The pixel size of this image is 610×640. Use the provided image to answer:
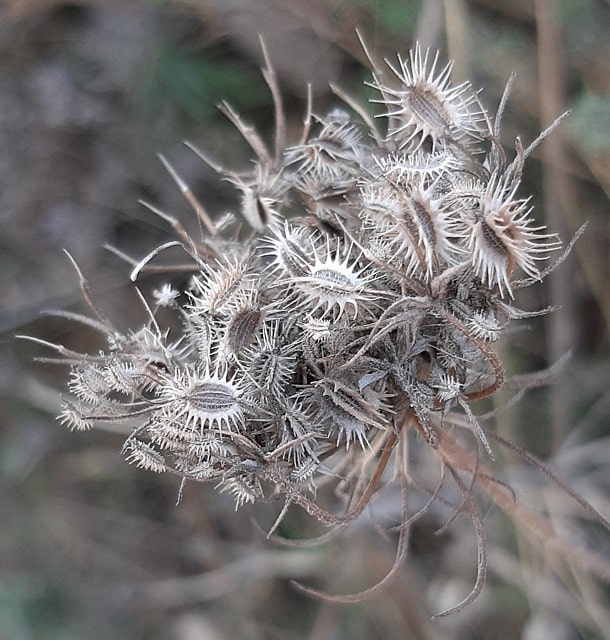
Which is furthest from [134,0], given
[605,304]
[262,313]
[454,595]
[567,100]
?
[454,595]

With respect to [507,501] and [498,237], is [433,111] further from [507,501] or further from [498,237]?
[507,501]

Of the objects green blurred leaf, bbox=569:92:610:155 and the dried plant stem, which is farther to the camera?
green blurred leaf, bbox=569:92:610:155

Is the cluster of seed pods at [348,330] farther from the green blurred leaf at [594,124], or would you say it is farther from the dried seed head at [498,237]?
the green blurred leaf at [594,124]

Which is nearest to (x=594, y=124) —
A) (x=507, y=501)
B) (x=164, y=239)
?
(x=507, y=501)

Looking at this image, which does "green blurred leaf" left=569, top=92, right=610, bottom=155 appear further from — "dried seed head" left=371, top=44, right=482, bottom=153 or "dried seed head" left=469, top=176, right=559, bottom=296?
"dried seed head" left=469, top=176, right=559, bottom=296

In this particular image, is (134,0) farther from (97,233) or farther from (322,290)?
(322,290)

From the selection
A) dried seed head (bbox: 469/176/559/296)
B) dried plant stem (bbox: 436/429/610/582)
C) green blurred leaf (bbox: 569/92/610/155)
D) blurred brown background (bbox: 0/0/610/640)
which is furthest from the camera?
blurred brown background (bbox: 0/0/610/640)

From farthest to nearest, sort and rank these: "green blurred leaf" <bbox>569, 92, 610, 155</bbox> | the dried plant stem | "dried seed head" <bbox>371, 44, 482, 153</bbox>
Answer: "green blurred leaf" <bbox>569, 92, 610, 155</bbox> → the dried plant stem → "dried seed head" <bbox>371, 44, 482, 153</bbox>

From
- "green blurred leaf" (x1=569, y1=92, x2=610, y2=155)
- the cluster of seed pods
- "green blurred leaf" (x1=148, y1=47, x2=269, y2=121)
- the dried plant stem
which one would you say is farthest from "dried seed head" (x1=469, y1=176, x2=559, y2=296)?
"green blurred leaf" (x1=148, y1=47, x2=269, y2=121)

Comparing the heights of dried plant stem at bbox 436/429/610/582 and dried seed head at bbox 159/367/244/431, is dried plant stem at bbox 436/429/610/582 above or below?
below

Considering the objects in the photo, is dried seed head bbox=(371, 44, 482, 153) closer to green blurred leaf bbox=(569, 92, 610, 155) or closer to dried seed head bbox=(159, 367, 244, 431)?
dried seed head bbox=(159, 367, 244, 431)

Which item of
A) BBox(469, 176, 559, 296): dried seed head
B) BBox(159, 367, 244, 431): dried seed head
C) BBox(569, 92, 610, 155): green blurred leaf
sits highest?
BBox(469, 176, 559, 296): dried seed head
